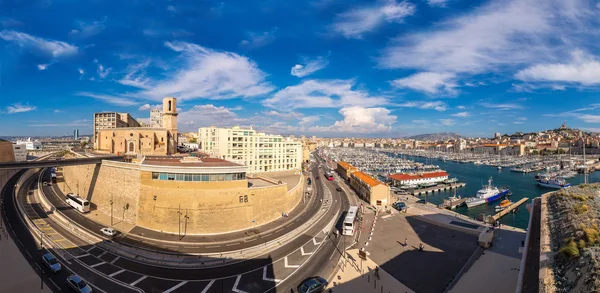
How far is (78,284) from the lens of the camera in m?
13.7

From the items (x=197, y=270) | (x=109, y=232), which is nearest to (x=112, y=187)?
(x=109, y=232)

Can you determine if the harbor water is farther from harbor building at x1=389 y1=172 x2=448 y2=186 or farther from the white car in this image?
the white car

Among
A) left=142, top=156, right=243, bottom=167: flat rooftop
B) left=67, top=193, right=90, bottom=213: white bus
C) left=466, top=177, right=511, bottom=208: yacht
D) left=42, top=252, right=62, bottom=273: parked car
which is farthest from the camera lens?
left=466, top=177, right=511, bottom=208: yacht

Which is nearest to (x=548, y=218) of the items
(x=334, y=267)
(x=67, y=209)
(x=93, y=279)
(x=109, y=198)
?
(x=334, y=267)

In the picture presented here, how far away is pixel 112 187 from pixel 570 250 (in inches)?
1191

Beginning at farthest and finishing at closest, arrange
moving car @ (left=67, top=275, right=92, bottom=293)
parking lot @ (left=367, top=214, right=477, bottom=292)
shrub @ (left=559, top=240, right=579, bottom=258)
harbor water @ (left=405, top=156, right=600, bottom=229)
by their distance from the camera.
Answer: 1. harbor water @ (left=405, top=156, right=600, bottom=229)
2. parking lot @ (left=367, top=214, right=477, bottom=292)
3. moving car @ (left=67, top=275, right=92, bottom=293)
4. shrub @ (left=559, top=240, right=579, bottom=258)

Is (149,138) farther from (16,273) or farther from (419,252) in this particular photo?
(419,252)

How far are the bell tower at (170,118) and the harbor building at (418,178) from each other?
38866 mm

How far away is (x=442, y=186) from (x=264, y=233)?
4159 centimetres

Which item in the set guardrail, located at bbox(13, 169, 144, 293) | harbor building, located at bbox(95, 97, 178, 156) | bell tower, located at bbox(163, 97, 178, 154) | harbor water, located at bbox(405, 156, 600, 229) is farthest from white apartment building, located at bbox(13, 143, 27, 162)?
harbor water, located at bbox(405, 156, 600, 229)

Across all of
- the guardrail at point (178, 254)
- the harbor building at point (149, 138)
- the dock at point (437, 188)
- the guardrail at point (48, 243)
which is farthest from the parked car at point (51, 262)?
the dock at point (437, 188)

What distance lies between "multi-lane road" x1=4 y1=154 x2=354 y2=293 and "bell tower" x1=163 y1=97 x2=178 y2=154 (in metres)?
17.3

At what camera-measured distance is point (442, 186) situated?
51.7 m

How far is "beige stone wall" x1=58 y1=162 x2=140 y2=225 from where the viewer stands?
76.2ft
